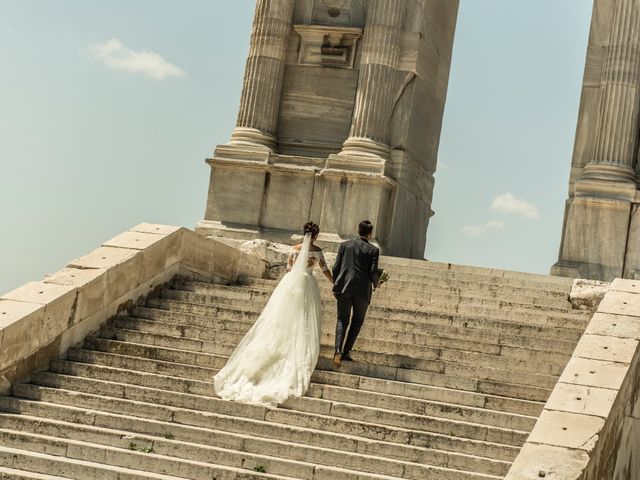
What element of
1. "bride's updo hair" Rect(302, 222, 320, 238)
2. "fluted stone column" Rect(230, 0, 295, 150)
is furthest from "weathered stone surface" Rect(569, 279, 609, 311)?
"fluted stone column" Rect(230, 0, 295, 150)

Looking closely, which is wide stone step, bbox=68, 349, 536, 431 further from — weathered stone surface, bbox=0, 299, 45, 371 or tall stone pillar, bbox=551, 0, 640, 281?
tall stone pillar, bbox=551, 0, 640, 281

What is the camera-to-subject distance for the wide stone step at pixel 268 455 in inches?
462

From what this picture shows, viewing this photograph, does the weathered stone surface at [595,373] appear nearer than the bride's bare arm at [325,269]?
Yes

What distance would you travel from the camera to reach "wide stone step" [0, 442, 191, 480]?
1173cm

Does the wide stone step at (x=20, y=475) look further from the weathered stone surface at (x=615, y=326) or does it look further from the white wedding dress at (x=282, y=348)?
the weathered stone surface at (x=615, y=326)

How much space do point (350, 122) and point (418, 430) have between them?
1102 cm

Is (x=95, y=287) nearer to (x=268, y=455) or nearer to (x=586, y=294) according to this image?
(x=268, y=455)

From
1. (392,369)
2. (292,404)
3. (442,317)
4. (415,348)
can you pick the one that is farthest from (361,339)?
A: (292,404)

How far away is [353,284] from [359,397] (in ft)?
5.01

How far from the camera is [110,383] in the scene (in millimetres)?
13656

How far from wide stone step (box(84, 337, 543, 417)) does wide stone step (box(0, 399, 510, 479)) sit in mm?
1222

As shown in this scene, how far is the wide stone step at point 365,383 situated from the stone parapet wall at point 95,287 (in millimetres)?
510

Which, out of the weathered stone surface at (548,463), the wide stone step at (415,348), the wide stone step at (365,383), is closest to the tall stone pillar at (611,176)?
the wide stone step at (415,348)

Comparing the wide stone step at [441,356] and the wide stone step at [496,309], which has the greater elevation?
the wide stone step at [496,309]
